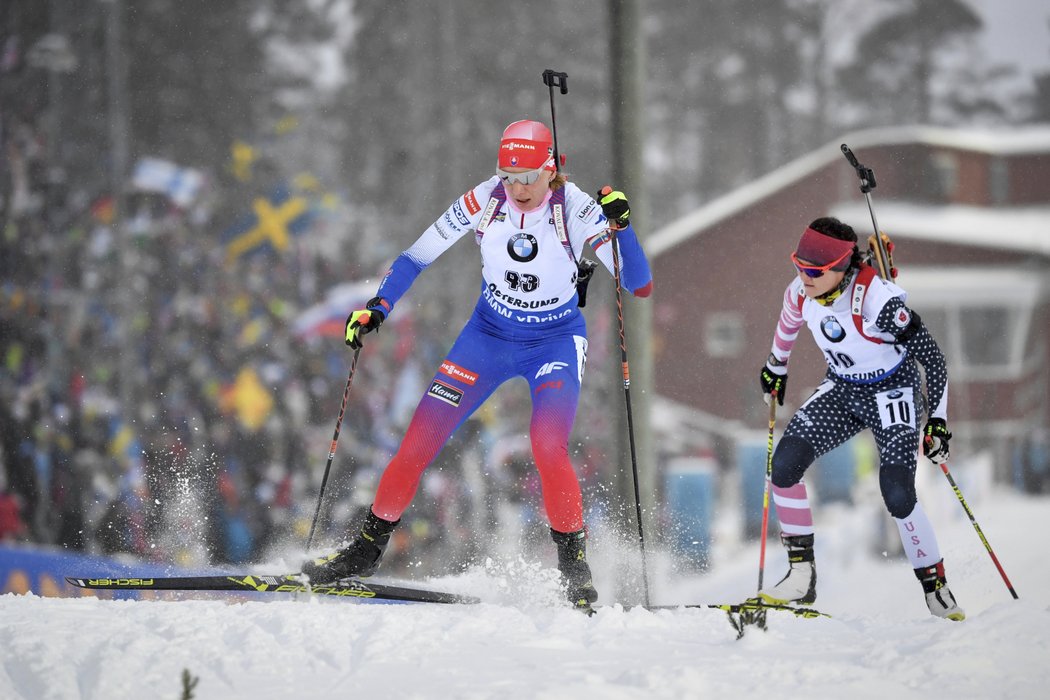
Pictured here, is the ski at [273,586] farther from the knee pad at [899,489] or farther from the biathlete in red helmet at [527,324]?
the knee pad at [899,489]

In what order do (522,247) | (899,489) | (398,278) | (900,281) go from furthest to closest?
(900,281)
(398,278)
(522,247)
(899,489)

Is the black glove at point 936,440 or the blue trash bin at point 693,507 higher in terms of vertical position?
the black glove at point 936,440

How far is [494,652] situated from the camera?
420cm

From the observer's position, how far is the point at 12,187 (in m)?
17.6

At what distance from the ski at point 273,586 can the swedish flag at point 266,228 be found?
42.8 ft

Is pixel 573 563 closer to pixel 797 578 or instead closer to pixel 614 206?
pixel 797 578

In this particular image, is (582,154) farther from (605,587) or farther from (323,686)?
(323,686)

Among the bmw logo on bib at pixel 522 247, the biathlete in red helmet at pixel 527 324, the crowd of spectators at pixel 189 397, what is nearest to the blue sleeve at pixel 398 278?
the biathlete in red helmet at pixel 527 324

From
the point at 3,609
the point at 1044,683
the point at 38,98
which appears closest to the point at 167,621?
the point at 3,609

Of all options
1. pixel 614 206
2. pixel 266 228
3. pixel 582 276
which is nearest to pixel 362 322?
pixel 582 276

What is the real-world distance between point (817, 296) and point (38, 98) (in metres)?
17.1

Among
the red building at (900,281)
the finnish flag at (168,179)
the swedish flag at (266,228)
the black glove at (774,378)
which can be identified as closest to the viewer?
the black glove at (774,378)

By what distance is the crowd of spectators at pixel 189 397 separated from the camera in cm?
1288

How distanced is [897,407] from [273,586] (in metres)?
2.91
